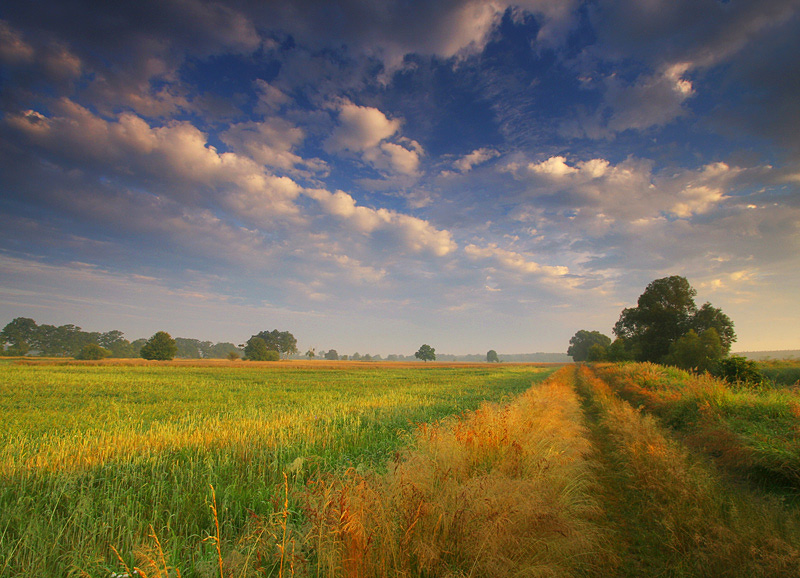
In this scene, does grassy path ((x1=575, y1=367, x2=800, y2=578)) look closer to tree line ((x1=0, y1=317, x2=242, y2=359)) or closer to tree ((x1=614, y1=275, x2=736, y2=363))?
tree ((x1=614, y1=275, x2=736, y2=363))

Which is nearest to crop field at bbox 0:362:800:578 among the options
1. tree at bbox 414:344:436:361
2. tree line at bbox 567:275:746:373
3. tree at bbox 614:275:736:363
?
tree line at bbox 567:275:746:373

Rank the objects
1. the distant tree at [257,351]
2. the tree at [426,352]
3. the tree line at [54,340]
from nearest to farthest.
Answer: the distant tree at [257,351] < the tree line at [54,340] < the tree at [426,352]

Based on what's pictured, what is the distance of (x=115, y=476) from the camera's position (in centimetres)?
571

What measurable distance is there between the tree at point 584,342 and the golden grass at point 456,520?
153759mm

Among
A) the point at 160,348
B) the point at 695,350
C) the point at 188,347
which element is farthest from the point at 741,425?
the point at 188,347

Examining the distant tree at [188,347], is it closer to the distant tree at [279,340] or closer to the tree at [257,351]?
the distant tree at [279,340]

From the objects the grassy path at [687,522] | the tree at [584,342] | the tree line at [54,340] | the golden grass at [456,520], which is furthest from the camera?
the tree at [584,342]

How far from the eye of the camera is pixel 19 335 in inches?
4884

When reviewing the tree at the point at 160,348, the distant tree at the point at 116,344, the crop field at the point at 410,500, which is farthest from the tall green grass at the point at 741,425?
the distant tree at the point at 116,344

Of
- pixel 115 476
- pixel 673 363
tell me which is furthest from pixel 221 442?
pixel 673 363

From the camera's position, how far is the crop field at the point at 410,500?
3.30m

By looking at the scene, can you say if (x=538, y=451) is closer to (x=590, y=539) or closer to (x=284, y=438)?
(x=590, y=539)

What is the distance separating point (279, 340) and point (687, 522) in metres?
159

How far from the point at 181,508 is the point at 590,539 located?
559cm
